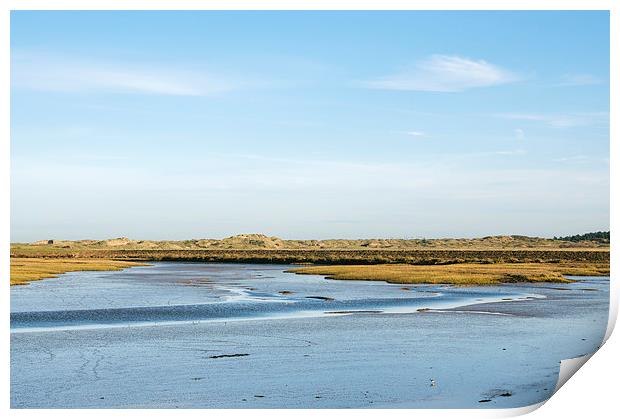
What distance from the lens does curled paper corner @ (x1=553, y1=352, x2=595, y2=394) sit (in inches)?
674

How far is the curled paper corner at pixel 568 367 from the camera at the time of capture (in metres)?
17.1

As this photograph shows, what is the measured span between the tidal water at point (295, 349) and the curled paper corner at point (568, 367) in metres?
0.20

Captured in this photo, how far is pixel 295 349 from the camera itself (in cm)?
2064

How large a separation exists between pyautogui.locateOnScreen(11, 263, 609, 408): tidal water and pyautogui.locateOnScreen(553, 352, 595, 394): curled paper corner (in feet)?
0.65

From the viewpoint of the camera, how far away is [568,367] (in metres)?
18.1

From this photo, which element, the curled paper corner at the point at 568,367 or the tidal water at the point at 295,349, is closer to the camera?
the tidal water at the point at 295,349

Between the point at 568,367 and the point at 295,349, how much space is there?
682cm

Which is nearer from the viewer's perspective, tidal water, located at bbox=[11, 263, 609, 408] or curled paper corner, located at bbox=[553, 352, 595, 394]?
tidal water, located at bbox=[11, 263, 609, 408]

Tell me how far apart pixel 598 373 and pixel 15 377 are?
12.6m

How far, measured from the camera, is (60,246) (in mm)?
190375
